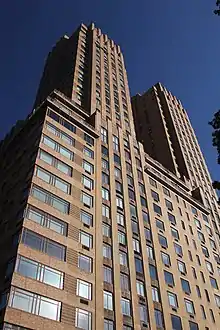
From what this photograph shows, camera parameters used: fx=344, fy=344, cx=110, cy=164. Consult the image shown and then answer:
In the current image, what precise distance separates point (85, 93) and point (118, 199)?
26.8 meters

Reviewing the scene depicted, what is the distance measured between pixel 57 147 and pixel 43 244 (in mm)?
14079

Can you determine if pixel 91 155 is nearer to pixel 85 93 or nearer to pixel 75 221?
pixel 75 221

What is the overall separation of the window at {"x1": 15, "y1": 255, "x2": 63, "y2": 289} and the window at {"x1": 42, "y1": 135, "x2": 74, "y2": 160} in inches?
620

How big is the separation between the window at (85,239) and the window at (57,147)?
34.8 feet

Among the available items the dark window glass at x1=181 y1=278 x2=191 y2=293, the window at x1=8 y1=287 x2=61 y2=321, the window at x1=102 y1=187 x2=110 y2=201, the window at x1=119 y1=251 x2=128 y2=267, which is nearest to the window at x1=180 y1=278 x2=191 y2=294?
the dark window glass at x1=181 y1=278 x2=191 y2=293

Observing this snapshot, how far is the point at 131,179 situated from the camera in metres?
50.4

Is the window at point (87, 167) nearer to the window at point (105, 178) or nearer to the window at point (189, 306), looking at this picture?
the window at point (105, 178)

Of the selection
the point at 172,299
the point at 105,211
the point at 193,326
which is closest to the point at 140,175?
the point at 105,211

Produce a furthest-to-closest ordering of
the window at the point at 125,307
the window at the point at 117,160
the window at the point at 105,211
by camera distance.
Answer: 1. the window at the point at 117,160
2. the window at the point at 105,211
3. the window at the point at 125,307

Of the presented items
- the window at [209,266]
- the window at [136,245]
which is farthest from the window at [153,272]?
the window at [209,266]

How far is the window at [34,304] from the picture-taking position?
1039 inches

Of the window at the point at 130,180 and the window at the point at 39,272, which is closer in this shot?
the window at the point at 39,272

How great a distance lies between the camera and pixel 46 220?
33.8 m

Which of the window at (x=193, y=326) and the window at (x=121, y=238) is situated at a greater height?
the window at (x=121, y=238)
